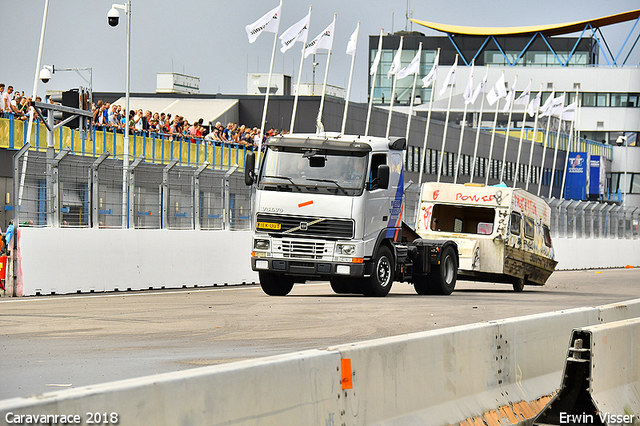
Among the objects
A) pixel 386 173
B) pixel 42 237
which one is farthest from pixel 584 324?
pixel 42 237

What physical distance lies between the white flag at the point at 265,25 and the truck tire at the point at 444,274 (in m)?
15.1

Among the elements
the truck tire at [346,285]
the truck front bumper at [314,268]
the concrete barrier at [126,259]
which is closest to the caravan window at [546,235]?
the concrete barrier at [126,259]

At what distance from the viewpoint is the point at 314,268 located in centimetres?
1856

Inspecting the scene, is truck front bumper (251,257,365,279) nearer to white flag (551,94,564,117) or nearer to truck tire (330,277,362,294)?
truck tire (330,277,362,294)

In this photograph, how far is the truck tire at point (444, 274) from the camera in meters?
21.3

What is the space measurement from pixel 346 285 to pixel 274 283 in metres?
1.46

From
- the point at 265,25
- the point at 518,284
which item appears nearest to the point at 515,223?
the point at 518,284

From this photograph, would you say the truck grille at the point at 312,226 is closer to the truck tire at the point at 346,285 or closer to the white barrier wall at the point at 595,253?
the truck tire at the point at 346,285

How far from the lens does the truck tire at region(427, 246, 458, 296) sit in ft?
70.0

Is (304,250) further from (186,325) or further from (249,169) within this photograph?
(186,325)

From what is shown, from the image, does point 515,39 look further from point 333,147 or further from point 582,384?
point 582,384

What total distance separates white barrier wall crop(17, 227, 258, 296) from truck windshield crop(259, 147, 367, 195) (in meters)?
3.75

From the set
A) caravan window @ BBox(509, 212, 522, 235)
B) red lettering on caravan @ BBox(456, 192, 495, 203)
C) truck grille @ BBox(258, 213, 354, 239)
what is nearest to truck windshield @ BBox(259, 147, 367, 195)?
truck grille @ BBox(258, 213, 354, 239)

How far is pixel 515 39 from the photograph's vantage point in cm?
11056
